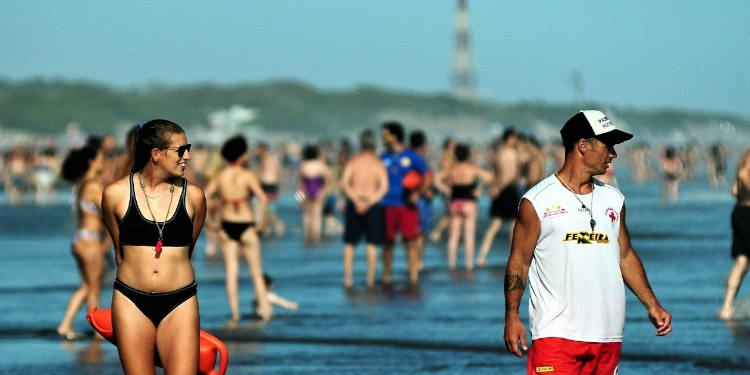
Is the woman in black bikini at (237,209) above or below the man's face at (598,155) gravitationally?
below

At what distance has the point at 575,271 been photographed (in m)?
6.27

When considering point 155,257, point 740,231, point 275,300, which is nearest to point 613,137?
point 155,257

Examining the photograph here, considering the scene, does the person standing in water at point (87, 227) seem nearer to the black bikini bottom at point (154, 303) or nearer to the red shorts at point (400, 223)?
the red shorts at point (400, 223)

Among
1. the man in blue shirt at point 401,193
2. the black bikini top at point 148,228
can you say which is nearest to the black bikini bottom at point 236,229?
the man in blue shirt at point 401,193

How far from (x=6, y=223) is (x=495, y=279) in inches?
651

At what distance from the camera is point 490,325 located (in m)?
12.6

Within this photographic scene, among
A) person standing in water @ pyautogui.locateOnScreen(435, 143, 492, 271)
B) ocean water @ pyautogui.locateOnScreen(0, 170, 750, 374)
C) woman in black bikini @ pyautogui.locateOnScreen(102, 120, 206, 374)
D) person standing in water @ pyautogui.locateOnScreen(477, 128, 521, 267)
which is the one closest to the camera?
woman in black bikini @ pyautogui.locateOnScreen(102, 120, 206, 374)

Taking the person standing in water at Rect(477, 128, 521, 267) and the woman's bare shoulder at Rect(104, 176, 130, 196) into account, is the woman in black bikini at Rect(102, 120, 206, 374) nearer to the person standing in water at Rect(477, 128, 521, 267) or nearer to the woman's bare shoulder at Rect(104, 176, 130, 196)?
the woman's bare shoulder at Rect(104, 176, 130, 196)

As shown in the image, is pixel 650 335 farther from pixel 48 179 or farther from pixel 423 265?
pixel 48 179

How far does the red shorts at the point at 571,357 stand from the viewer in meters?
6.23

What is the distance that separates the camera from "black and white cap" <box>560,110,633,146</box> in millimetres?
6312

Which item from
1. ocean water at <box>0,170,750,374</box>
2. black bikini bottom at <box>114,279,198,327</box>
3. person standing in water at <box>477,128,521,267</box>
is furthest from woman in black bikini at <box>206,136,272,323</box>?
person standing in water at <box>477,128,521,267</box>

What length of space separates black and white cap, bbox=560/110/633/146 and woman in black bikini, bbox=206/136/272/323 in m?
7.01

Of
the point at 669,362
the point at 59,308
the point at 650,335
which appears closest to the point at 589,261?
the point at 669,362
